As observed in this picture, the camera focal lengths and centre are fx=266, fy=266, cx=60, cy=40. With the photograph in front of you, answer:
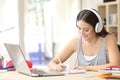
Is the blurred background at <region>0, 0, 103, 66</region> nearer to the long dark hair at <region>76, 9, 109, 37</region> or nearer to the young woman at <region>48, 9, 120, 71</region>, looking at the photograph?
the young woman at <region>48, 9, 120, 71</region>

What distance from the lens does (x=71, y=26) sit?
5.36 metres

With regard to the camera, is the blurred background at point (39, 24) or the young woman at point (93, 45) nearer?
the young woman at point (93, 45)

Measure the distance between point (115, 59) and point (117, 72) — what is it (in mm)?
439

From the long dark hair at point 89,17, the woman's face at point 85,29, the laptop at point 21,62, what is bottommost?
the laptop at point 21,62

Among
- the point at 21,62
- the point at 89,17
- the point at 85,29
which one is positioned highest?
the point at 89,17

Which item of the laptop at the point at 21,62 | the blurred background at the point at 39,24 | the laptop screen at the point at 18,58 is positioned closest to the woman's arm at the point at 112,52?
the laptop at the point at 21,62

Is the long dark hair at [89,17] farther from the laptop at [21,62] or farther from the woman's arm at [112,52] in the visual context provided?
the laptop at [21,62]

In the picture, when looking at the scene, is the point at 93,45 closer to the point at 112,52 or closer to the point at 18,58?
the point at 112,52

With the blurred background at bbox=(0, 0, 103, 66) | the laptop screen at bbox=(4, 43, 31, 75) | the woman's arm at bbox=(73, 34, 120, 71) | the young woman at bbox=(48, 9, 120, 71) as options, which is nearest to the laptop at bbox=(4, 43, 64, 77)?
the laptop screen at bbox=(4, 43, 31, 75)

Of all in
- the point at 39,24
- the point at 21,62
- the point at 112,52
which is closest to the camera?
the point at 21,62

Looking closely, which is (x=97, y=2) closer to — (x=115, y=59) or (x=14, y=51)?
(x=115, y=59)

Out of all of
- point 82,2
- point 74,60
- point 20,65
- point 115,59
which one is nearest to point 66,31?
point 82,2

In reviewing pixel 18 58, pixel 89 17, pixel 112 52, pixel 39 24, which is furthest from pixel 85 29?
pixel 39 24

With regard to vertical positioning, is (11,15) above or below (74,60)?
above
